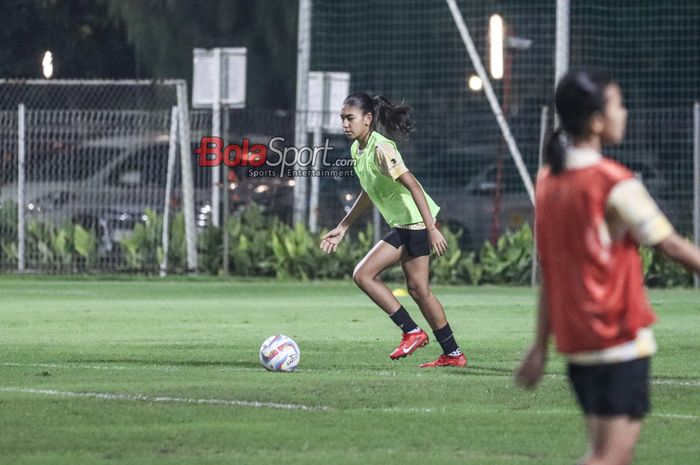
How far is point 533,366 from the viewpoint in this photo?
5242 mm

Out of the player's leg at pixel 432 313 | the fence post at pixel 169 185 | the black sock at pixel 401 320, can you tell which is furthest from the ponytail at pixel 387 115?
the fence post at pixel 169 185

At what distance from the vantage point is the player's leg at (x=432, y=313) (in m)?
11.2

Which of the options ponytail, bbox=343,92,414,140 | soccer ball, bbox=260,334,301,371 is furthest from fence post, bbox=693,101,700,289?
soccer ball, bbox=260,334,301,371

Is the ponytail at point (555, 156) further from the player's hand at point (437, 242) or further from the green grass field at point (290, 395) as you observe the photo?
the player's hand at point (437, 242)

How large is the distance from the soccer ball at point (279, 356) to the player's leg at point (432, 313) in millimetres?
957

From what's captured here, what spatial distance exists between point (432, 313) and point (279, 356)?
3.88ft

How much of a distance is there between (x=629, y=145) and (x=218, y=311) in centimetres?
929

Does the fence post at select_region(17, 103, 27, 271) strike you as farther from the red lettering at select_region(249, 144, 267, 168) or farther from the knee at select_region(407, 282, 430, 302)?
the knee at select_region(407, 282, 430, 302)

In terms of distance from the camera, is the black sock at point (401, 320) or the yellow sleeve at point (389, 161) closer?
the yellow sleeve at point (389, 161)

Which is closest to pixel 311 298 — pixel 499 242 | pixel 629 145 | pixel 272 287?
pixel 272 287

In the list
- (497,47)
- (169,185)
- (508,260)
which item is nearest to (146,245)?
(169,185)

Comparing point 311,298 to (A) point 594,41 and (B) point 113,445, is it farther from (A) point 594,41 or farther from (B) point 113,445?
(A) point 594,41

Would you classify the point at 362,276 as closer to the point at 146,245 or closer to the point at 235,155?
the point at 146,245

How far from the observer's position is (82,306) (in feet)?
58.1
